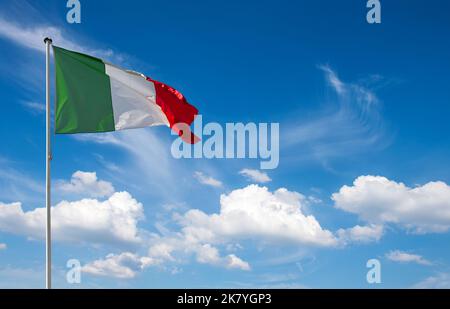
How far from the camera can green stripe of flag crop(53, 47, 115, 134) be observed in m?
22.1

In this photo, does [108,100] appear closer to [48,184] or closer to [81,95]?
[81,95]

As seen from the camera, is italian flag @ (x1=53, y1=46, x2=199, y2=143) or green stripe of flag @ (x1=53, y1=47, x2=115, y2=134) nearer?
green stripe of flag @ (x1=53, y1=47, x2=115, y2=134)

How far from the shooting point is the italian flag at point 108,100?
22.2 meters

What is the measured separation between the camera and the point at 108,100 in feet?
75.9

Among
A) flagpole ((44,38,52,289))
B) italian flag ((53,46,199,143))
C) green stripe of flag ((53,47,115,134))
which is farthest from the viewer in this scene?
italian flag ((53,46,199,143))

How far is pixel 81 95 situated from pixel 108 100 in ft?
3.63

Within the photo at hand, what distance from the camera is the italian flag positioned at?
22.2 metres

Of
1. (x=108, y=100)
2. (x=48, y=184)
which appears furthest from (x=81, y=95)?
(x=48, y=184)

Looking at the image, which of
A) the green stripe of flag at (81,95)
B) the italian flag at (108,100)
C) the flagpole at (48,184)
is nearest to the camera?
the flagpole at (48,184)

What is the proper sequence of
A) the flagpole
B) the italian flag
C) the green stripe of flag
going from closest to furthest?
1. the flagpole
2. the green stripe of flag
3. the italian flag

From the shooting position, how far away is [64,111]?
22.1m

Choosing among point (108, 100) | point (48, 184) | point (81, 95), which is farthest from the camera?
point (108, 100)
